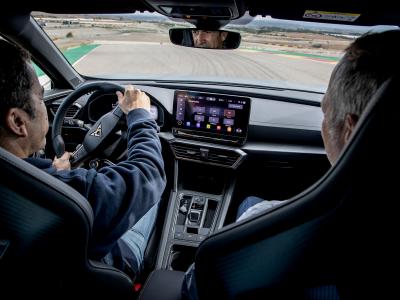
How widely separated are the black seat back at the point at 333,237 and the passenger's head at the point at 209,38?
2044 millimetres

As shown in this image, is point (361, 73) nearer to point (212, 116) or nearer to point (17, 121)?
point (17, 121)

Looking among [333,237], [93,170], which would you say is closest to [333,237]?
[333,237]

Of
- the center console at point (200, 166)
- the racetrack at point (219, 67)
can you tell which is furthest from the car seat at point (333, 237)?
the racetrack at point (219, 67)

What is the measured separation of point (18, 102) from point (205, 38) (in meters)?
1.75

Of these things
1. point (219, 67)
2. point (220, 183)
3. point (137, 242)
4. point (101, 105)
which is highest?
point (101, 105)

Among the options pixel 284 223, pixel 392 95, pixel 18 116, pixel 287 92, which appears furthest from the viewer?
pixel 287 92

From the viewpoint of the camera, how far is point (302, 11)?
2275 mm

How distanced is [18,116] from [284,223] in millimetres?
1037

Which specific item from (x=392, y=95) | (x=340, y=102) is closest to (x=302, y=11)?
(x=340, y=102)

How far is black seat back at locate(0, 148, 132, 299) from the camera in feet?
3.41

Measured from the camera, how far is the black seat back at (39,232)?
104cm

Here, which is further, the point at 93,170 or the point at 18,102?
the point at 93,170

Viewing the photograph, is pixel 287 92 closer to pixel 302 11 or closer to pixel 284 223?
pixel 302 11

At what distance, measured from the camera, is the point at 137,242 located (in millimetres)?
2205
